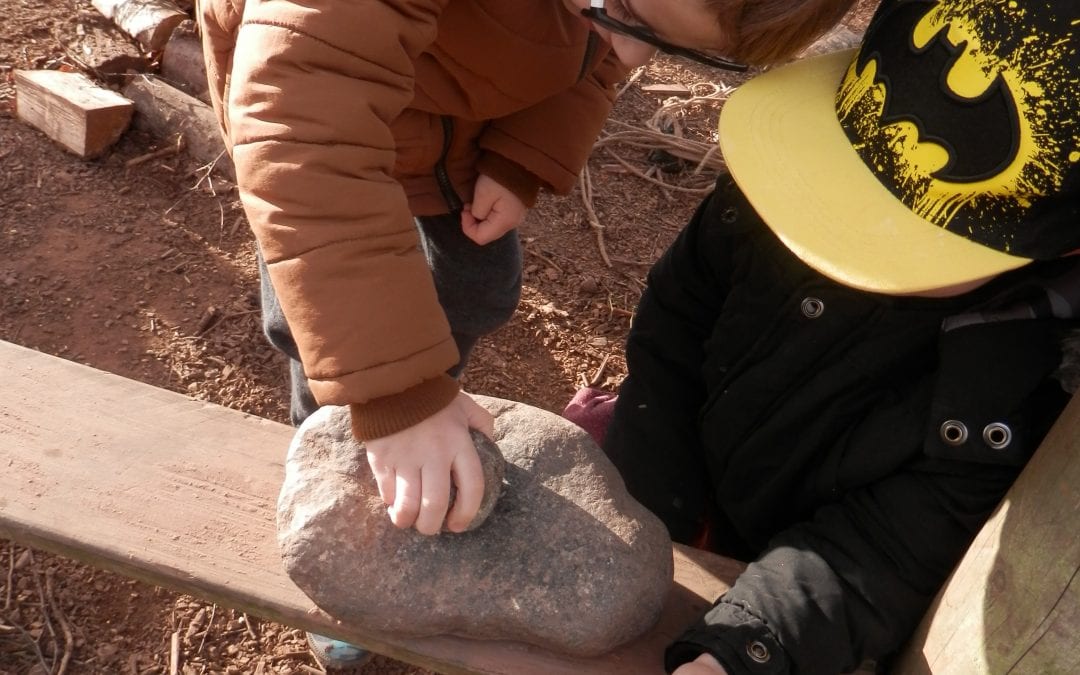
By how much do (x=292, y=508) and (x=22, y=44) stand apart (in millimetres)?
3434

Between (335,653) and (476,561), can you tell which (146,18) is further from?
(476,561)

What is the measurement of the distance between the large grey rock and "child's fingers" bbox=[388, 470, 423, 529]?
0.10 metres

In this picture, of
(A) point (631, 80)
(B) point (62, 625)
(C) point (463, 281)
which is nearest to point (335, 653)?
(B) point (62, 625)

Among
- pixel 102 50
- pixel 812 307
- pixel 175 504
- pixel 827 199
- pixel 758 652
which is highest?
pixel 827 199

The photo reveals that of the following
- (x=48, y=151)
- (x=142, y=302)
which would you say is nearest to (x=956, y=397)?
(x=142, y=302)

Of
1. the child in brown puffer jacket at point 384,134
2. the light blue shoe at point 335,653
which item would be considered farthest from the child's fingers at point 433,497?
the light blue shoe at point 335,653

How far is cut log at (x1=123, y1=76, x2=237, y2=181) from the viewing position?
3.67m

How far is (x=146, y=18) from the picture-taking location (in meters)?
3.92

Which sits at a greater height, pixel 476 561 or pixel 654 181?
pixel 476 561

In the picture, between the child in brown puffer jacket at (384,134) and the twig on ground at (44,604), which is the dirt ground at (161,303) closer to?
the twig on ground at (44,604)

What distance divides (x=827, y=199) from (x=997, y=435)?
18.3 inches

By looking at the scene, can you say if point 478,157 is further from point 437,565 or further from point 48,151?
point 48,151

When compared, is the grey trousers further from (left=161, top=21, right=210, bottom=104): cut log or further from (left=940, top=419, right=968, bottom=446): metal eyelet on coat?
(left=161, top=21, right=210, bottom=104): cut log

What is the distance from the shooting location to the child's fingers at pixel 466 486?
4.78 ft
